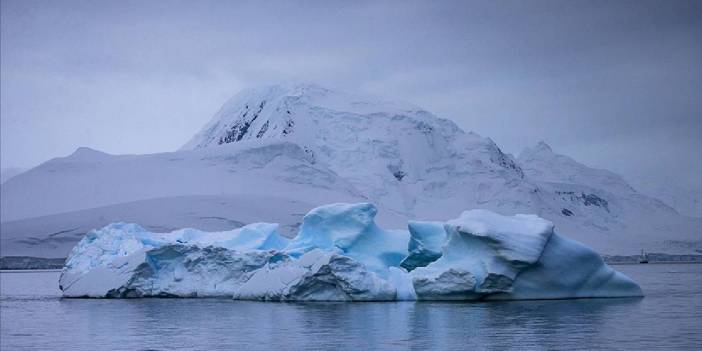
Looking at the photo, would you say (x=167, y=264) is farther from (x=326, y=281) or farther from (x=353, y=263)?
(x=353, y=263)

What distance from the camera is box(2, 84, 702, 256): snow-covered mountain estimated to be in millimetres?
73188

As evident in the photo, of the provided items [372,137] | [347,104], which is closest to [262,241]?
[372,137]

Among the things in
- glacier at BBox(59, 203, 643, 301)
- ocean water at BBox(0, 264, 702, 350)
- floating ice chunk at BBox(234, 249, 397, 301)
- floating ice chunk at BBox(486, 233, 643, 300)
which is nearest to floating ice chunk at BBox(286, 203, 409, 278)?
glacier at BBox(59, 203, 643, 301)

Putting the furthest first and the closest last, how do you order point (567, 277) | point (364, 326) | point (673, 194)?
point (673, 194)
point (567, 277)
point (364, 326)

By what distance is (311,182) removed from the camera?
8556 centimetres

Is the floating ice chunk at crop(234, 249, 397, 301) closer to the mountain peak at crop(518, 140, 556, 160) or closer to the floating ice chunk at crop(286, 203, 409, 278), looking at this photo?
the floating ice chunk at crop(286, 203, 409, 278)

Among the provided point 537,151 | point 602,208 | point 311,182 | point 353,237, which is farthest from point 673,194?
point 353,237

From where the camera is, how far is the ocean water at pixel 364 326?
12.7 metres

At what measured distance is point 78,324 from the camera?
670 inches

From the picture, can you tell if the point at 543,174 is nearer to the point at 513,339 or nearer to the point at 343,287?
the point at 343,287

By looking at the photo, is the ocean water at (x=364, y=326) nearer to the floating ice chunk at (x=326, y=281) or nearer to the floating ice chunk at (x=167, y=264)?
the floating ice chunk at (x=326, y=281)

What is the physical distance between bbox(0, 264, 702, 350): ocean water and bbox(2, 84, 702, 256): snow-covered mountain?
48.4 meters

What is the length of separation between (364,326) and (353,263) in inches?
243

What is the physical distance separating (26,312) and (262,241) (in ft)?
25.9
